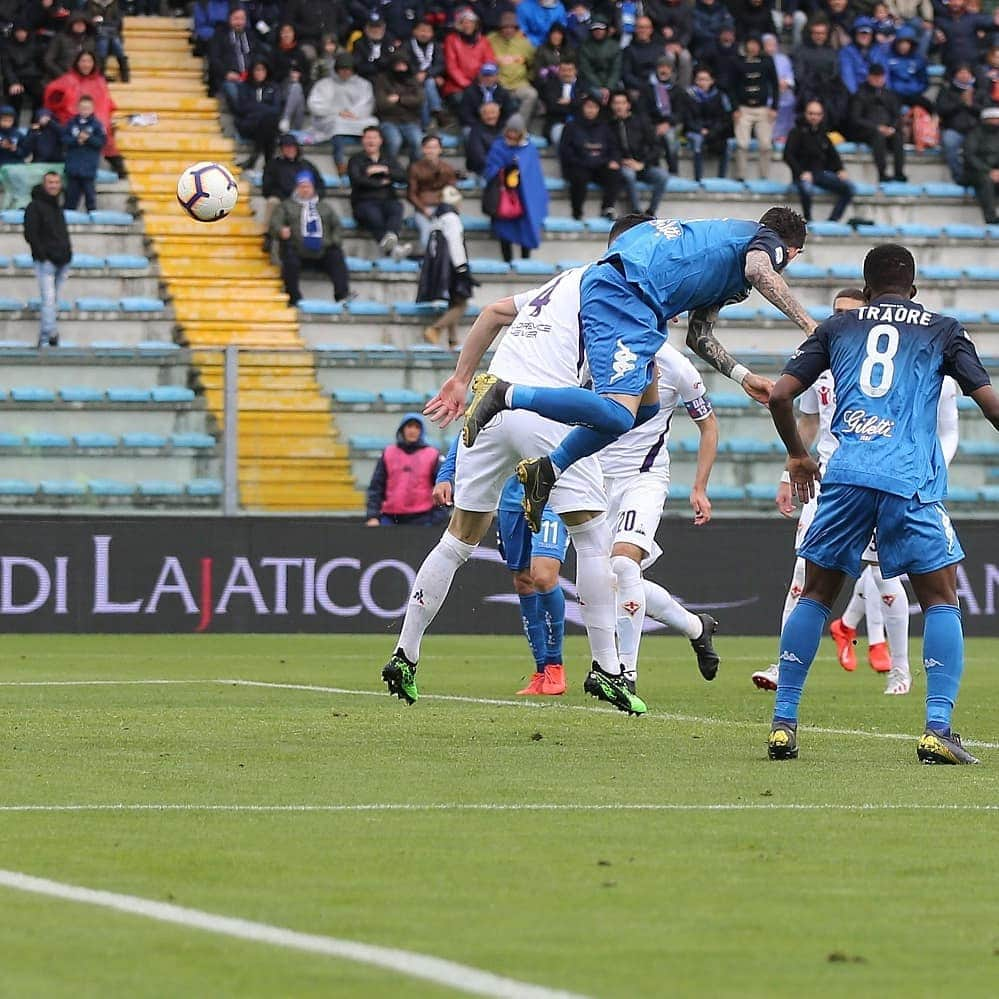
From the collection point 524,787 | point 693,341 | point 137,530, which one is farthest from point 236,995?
point 137,530

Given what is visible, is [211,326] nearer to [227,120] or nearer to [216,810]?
[227,120]

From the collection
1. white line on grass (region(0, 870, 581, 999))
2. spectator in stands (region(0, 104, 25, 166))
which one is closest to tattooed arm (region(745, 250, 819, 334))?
white line on grass (region(0, 870, 581, 999))

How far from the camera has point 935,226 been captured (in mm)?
28797

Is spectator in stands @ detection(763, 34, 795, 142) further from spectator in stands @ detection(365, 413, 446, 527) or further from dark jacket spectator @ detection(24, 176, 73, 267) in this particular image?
spectator in stands @ detection(365, 413, 446, 527)

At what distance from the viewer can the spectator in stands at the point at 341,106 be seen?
88.9 feet

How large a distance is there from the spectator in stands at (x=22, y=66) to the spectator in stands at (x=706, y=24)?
27.9ft

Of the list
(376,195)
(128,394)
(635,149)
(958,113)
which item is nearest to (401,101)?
(376,195)

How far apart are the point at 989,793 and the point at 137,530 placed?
13.6m

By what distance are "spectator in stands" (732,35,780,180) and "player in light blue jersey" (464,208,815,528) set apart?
1893 centimetres

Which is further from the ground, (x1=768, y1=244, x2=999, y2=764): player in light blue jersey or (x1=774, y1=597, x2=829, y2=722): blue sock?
(x1=768, y1=244, x2=999, y2=764): player in light blue jersey

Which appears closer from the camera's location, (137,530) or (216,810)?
(216,810)

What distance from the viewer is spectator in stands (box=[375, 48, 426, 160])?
2683 cm

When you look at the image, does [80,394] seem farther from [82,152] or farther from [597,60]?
[597,60]

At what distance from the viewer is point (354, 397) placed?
21766 mm
